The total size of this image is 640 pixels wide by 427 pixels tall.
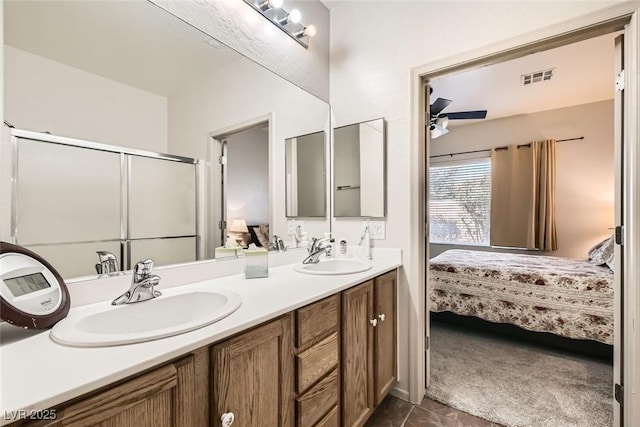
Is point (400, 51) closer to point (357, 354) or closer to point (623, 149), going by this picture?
point (623, 149)

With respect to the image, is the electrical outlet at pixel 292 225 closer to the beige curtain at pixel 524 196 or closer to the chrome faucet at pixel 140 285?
the chrome faucet at pixel 140 285

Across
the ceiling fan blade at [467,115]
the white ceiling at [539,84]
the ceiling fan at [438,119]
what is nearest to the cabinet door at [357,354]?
the white ceiling at [539,84]

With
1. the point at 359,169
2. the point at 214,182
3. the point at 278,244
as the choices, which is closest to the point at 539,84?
the point at 359,169

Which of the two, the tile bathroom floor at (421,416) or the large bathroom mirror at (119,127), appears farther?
the tile bathroom floor at (421,416)

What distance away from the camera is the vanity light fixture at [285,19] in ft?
5.25

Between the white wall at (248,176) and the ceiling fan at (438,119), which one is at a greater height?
the ceiling fan at (438,119)

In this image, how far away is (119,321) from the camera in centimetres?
90

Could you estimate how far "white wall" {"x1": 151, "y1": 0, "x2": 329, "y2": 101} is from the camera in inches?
53.7

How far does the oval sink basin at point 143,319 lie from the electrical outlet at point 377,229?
1.14 metres

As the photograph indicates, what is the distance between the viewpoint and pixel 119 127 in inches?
42.9

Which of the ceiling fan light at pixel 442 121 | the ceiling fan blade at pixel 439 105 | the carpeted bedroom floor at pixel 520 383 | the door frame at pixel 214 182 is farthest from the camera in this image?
the ceiling fan light at pixel 442 121

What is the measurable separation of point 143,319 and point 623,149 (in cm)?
214

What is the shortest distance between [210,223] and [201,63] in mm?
795

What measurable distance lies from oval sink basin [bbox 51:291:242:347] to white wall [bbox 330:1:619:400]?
121 cm
